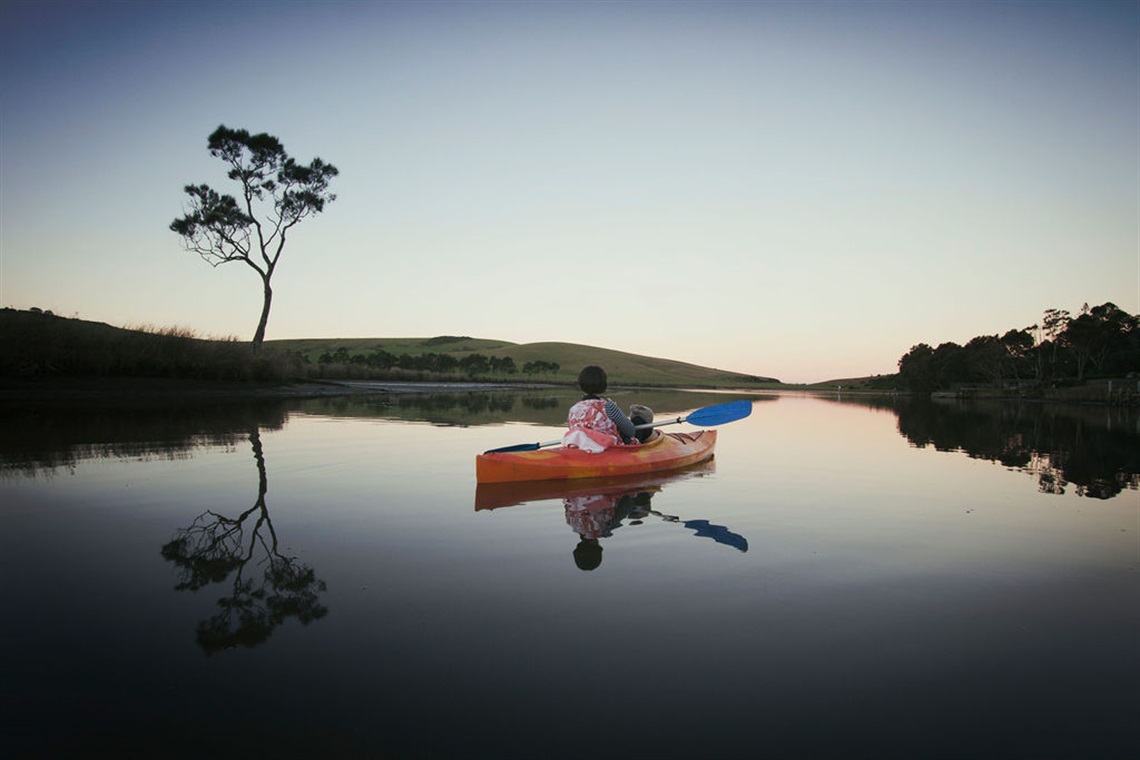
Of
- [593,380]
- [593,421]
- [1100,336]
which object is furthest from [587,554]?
[1100,336]

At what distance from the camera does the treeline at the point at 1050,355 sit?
60.4 metres

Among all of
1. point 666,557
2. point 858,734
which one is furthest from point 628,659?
point 666,557

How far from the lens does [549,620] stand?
3562 millimetres

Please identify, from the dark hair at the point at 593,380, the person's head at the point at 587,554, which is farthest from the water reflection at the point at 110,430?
the person's head at the point at 587,554

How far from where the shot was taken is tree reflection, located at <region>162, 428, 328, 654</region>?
10.9 feet

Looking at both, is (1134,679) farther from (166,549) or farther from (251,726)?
(166,549)

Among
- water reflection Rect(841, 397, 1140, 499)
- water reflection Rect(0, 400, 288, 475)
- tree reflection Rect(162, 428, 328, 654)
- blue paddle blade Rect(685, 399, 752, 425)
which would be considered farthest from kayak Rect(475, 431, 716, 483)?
water reflection Rect(841, 397, 1140, 499)

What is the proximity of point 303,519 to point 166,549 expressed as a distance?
→ 4.08ft

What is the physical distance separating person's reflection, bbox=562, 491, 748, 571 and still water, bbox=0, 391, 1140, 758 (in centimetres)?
5

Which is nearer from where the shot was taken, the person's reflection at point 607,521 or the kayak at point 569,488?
the person's reflection at point 607,521

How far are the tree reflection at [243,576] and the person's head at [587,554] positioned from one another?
5.92ft

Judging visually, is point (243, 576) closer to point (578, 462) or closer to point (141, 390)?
point (578, 462)

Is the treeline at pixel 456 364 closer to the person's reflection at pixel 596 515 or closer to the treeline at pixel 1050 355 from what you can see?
the treeline at pixel 1050 355

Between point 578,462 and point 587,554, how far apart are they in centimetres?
360
